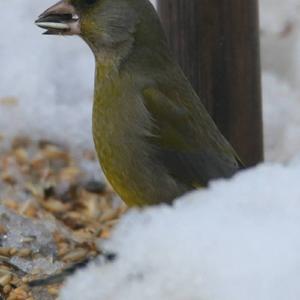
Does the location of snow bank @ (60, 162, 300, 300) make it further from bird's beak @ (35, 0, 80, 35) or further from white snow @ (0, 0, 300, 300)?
bird's beak @ (35, 0, 80, 35)

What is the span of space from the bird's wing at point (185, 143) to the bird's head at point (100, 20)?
0.19 meters

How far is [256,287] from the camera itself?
6.95ft

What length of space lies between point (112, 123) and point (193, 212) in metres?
1.19

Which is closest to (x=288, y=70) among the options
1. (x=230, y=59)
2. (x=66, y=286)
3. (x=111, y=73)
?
(x=230, y=59)

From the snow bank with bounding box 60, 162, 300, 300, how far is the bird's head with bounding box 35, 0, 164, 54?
4.03 ft

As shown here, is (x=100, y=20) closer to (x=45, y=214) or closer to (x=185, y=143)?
(x=185, y=143)

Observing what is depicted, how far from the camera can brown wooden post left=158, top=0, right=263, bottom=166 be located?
396 centimetres

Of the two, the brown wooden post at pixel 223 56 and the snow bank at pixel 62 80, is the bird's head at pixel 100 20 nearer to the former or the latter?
the brown wooden post at pixel 223 56

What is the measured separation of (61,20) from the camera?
359 cm

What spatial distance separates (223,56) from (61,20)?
65cm

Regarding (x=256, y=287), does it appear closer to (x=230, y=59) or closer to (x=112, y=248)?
(x=112, y=248)

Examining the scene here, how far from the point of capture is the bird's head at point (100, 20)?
11.8 feet

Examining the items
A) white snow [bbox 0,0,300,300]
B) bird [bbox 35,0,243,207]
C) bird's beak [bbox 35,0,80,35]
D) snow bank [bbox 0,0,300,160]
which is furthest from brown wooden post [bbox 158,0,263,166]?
white snow [bbox 0,0,300,300]

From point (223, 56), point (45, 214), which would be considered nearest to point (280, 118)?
point (223, 56)
